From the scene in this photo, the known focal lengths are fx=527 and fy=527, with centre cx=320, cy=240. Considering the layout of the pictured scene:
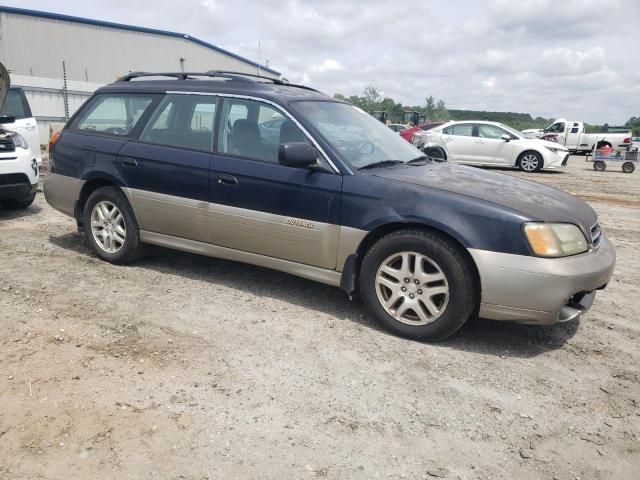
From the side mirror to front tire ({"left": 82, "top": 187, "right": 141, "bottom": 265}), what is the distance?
70.2 inches

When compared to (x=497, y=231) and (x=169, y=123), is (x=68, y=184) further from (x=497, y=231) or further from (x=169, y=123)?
(x=497, y=231)

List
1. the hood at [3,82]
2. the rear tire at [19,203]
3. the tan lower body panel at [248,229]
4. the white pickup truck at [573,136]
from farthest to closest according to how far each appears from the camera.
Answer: the white pickup truck at [573,136], the hood at [3,82], the rear tire at [19,203], the tan lower body panel at [248,229]

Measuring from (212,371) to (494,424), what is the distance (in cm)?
158

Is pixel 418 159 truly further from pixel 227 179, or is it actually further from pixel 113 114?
pixel 113 114

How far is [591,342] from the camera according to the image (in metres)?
3.72

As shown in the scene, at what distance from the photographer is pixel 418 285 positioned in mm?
3535

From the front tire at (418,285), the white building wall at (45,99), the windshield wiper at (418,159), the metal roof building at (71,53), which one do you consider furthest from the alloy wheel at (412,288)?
the metal roof building at (71,53)

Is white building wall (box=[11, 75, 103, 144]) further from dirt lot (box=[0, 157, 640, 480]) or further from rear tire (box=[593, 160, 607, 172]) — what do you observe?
rear tire (box=[593, 160, 607, 172])

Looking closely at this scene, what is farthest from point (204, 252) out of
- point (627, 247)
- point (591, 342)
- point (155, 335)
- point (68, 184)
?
point (627, 247)

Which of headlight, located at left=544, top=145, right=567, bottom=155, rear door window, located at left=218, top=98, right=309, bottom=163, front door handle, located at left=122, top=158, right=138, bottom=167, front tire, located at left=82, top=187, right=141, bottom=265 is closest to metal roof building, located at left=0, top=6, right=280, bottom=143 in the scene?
headlight, located at left=544, top=145, right=567, bottom=155

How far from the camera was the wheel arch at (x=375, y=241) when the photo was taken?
11.2 feet

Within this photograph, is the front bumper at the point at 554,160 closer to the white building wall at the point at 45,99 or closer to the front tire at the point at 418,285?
the front tire at the point at 418,285

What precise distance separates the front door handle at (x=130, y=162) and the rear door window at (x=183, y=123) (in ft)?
0.66

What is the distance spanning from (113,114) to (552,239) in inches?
156
